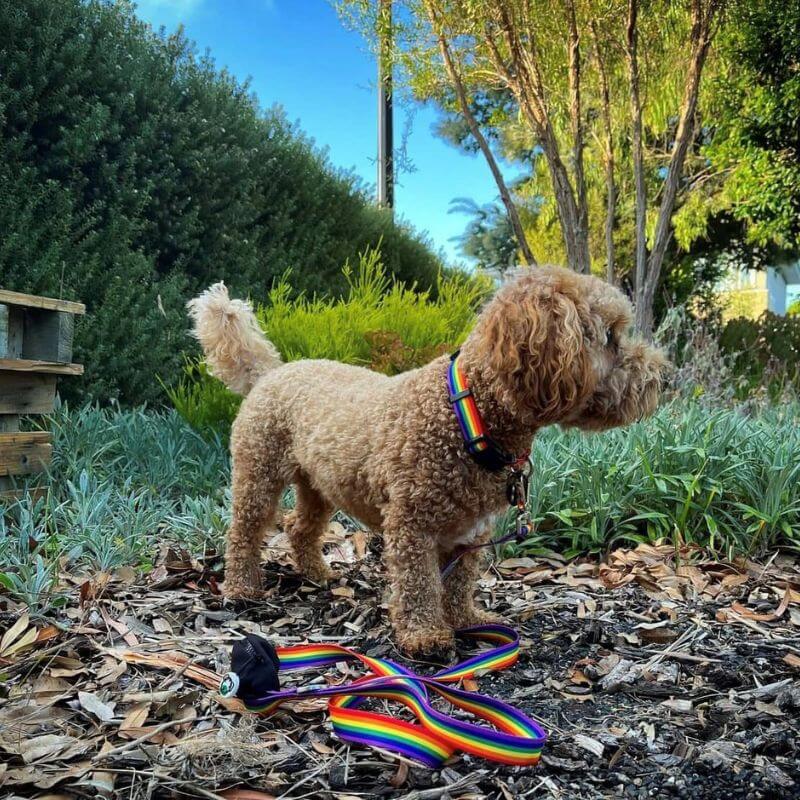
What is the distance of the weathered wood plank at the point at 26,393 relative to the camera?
404cm

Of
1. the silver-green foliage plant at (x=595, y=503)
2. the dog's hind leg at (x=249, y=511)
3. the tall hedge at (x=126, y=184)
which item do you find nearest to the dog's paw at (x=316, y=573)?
the dog's hind leg at (x=249, y=511)

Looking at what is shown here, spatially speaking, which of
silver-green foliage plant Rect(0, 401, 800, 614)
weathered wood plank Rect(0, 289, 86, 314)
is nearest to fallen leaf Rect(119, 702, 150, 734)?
silver-green foliage plant Rect(0, 401, 800, 614)

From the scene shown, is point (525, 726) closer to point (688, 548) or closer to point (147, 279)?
point (688, 548)

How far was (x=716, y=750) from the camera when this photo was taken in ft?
6.07

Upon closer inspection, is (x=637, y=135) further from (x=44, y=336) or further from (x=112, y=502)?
(x=112, y=502)

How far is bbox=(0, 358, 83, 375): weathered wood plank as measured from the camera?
12.9ft

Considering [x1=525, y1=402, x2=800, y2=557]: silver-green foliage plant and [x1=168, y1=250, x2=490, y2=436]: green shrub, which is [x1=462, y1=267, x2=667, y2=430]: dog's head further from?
[x1=168, y1=250, x2=490, y2=436]: green shrub

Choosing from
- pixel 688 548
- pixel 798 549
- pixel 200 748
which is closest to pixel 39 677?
pixel 200 748

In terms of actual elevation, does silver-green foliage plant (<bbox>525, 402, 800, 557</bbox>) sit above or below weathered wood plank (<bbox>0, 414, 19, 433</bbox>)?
below

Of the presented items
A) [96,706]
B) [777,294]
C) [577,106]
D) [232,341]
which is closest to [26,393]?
[232,341]

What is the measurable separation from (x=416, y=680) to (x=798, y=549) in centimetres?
233

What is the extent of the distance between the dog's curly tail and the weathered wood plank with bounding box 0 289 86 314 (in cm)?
116

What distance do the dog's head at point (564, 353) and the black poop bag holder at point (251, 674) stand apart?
106cm

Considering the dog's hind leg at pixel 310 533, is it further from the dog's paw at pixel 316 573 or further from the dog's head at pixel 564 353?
the dog's head at pixel 564 353
